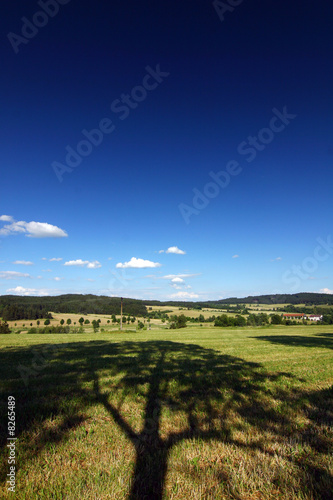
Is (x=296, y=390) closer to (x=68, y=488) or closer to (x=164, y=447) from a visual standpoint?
(x=164, y=447)

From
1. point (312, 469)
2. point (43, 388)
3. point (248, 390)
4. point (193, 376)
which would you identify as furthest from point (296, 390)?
point (43, 388)

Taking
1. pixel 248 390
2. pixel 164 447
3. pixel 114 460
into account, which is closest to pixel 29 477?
pixel 114 460

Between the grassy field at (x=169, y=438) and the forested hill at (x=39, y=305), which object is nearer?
the grassy field at (x=169, y=438)

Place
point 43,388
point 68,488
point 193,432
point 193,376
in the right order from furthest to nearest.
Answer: point 193,376 < point 43,388 < point 193,432 < point 68,488

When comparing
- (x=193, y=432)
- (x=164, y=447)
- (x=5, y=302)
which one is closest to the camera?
(x=164, y=447)

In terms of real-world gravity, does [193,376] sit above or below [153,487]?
below

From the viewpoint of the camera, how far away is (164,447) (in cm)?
337

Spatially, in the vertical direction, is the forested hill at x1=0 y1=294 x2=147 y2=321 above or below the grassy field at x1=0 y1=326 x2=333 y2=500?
below

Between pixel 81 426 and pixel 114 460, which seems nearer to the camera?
pixel 114 460

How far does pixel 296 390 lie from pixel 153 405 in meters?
3.85

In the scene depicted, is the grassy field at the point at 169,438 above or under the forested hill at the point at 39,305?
above

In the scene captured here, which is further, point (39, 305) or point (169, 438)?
point (39, 305)

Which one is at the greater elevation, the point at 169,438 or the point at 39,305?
the point at 169,438

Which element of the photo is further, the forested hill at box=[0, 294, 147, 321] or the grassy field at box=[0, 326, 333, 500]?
the forested hill at box=[0, 294, 147, 321]
